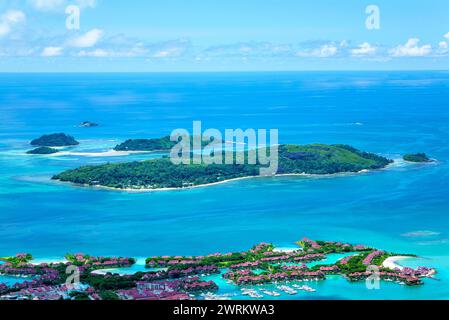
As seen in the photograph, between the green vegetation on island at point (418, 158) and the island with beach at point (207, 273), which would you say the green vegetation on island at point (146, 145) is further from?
the island with beach at point (207, 273)

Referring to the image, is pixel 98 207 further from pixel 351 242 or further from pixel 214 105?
pixel 214 105

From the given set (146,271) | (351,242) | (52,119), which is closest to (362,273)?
(351,242)

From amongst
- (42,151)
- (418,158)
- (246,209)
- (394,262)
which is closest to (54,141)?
(42,151)

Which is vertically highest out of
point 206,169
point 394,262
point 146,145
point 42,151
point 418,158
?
point 146,145

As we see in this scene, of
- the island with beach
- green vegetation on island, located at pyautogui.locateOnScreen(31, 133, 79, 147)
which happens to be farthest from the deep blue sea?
green vegetation on island, located at pyautogui.locateOnScreen(31, 133, 79, 147)

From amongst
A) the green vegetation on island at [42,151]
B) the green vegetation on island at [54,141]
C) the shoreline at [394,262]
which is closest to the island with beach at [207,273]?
the shoreline at [394,262]

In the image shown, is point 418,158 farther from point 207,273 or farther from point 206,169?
point 207,273
